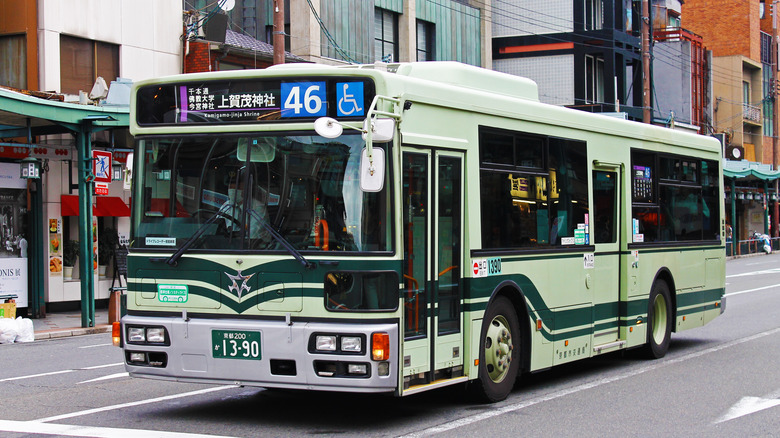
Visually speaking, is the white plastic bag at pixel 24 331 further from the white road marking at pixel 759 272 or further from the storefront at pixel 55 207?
the white road marking at pixel 759 272

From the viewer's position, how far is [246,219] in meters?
8.43

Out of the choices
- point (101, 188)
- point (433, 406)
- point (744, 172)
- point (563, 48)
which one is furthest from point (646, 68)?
point (433, 406)

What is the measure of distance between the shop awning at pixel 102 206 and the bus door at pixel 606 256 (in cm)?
1511

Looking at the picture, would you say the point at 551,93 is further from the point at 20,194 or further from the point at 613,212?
the point at 613,212

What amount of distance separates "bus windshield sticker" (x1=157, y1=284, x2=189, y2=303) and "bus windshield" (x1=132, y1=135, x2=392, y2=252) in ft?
1.11

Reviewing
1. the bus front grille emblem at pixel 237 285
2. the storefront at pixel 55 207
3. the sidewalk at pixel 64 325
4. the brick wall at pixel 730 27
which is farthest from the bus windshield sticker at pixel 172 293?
the brick wall at pixel 730 27

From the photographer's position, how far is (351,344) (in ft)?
26.1

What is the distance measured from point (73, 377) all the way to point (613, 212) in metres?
7.07

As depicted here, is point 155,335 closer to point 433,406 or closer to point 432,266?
point 432,266

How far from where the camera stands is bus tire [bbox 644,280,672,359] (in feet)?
44.0

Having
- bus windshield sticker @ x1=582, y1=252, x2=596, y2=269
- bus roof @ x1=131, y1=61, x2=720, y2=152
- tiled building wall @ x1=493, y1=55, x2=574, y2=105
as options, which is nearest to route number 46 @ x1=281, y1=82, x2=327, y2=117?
bus roof @ x1=131, y1=61, x2=720, y2=152

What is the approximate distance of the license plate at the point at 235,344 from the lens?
8227mm

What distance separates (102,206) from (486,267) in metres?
17.0

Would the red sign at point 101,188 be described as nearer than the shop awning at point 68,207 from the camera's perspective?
Yes
